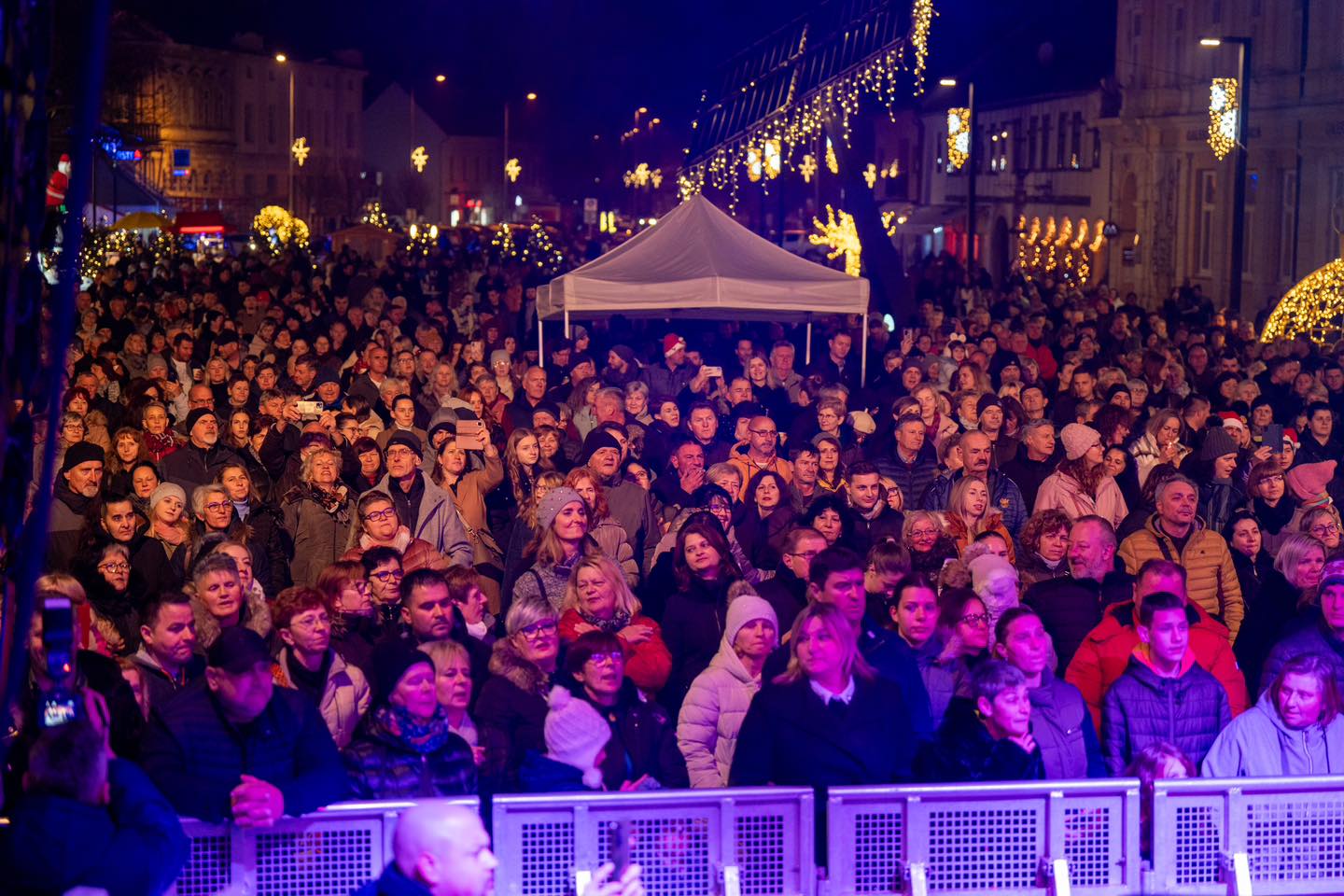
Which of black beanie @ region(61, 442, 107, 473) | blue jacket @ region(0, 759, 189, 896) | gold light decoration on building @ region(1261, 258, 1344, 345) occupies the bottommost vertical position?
blue jacket @ region(0, 759, 189, 896)

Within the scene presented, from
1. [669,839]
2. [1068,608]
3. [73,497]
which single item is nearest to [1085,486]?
[1068,608]

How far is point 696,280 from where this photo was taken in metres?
18.8

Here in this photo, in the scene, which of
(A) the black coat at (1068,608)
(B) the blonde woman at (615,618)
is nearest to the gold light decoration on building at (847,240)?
(A) the black coat at (1068,608)

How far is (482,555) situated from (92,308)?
1613cm

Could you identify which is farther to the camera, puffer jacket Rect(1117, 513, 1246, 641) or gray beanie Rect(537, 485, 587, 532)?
puffer jacket Rect(1117, 513, 1246, 641)

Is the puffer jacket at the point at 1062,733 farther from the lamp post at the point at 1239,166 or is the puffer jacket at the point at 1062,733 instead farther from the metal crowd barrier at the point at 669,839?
the lamp post at the point at 1239,166

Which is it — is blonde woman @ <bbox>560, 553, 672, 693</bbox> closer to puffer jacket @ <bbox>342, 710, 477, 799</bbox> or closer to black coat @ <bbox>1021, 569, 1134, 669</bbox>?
black coat @ <bbox>1021, 569, 1134, 669</bbox>

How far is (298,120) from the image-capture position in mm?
99938

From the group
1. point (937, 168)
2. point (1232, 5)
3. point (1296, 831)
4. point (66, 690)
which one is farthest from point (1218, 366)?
point (937, 168)

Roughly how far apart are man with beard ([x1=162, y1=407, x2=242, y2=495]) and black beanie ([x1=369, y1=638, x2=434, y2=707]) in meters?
4.56

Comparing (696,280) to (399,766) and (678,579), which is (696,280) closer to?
(678,579)

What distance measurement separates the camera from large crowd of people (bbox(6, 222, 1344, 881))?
20.2 feet

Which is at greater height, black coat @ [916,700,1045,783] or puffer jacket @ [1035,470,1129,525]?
puffer jacket @ [1035,470,1129,525]

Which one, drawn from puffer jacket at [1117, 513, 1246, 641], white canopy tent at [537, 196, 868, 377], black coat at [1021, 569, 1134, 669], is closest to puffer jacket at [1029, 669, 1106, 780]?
black coat at [1021, 569, 1134, 669]
